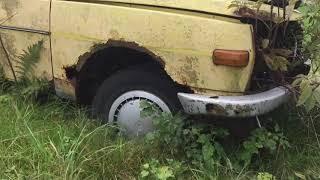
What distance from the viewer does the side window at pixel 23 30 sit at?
4.22 m

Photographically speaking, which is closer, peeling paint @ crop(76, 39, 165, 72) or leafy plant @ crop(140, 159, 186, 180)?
leafy plant @ crop(140, 159, 186, 180)

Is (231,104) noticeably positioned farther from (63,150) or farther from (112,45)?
(63,150)

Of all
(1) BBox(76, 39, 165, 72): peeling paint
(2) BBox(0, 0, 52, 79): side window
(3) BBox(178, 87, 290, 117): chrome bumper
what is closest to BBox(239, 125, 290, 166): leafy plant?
(3) BBox(178, 87, 290, 117): chrome bumper

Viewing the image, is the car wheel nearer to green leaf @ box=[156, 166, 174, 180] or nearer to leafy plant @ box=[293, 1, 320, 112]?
green leaf @ box=[156, 166, 174, 180]

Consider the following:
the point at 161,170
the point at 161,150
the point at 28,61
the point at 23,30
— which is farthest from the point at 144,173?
the point at 23,30

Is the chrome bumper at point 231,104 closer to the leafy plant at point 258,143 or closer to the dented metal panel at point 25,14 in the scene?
the leafy plant at point 258,143

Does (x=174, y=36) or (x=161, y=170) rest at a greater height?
(x=174, y=36)

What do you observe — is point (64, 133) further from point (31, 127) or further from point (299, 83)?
point (299, 83)

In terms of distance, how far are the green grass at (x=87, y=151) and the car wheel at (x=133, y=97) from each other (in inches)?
4.3

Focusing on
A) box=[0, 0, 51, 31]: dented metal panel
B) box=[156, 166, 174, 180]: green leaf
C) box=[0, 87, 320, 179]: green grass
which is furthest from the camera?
box=[0, 0, 51, 31]: dented metal panel

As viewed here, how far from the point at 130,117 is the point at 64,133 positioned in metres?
0.48

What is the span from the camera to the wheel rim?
4.03m

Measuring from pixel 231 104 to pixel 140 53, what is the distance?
0.80 metres

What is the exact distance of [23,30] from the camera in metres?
4.35
